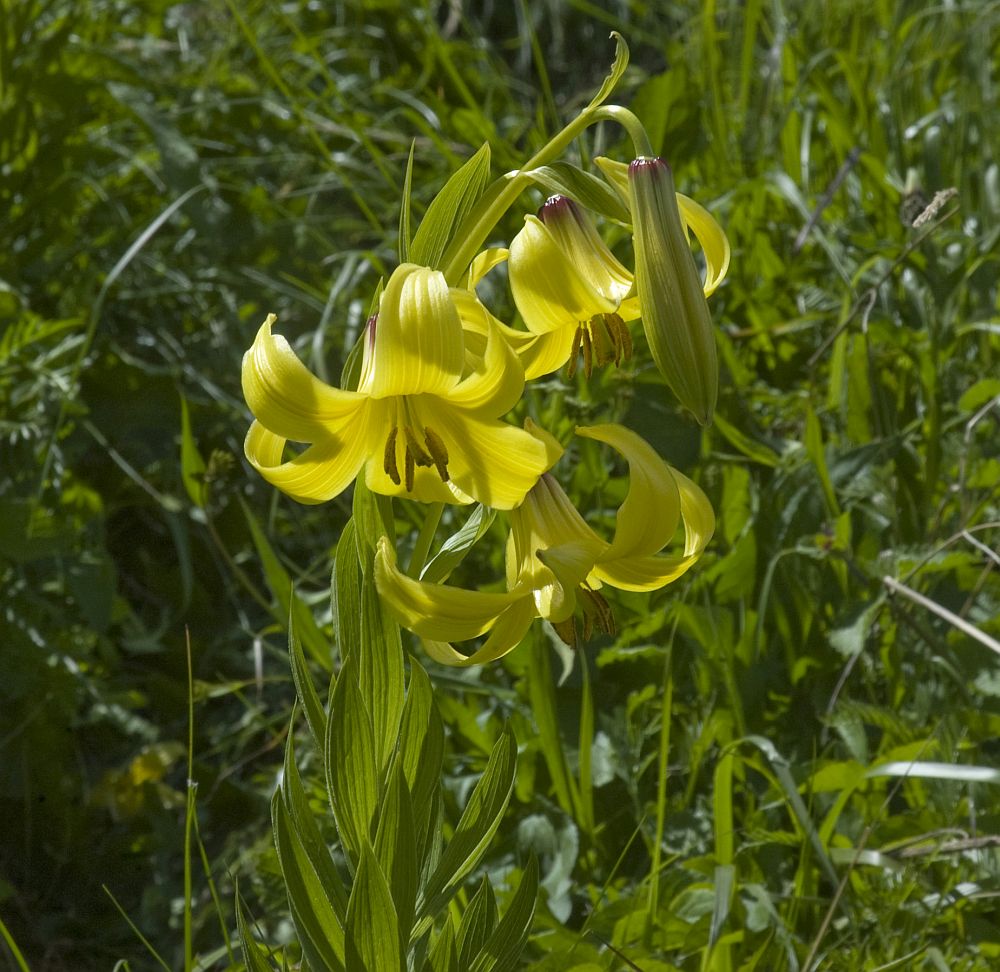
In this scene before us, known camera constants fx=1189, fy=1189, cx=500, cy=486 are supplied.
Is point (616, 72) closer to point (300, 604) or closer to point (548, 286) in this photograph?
point (548, 286)

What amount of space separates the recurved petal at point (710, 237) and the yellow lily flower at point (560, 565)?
6.3 inches

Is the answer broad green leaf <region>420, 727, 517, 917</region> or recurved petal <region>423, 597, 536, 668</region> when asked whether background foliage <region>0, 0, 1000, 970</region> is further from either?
recurved petal <region>423, 597, 536, 668</region>

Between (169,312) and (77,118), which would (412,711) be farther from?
(77,118)

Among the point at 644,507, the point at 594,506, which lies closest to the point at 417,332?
the point at 644,507

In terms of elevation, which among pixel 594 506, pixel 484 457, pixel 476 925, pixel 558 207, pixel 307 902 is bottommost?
pixel 594 506

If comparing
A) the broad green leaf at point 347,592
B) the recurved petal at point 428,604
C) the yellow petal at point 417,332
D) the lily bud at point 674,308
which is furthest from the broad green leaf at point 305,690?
the lily bud at point 674,308

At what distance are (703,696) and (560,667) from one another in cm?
18

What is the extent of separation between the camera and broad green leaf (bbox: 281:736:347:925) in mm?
918

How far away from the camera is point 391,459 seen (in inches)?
33.9

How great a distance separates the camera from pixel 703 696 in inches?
57.0

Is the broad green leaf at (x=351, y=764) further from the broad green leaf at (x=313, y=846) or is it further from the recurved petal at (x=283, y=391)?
the recurved petal at (x=283, y=391)

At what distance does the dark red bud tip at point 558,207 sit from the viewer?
940 mm

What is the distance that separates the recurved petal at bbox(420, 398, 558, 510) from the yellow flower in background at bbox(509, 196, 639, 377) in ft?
0.37

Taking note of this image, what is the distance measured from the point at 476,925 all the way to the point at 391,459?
437 millimetres
